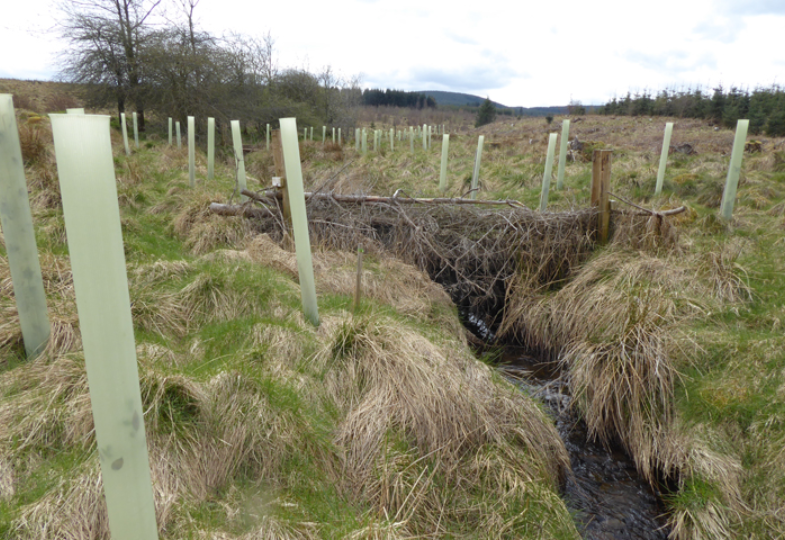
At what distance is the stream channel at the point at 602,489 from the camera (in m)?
2.89

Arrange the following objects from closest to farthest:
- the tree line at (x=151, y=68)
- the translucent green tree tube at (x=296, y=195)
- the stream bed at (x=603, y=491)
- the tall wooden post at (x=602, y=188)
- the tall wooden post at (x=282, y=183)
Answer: the stream bed at (x=603, y=491) → the translucent green tree tube at (x=296, y=195) → the tall wooden post at (x=602, y=188) → the tall wooden post at (x=282, y=183) → the tree line at (x=151, y=68)

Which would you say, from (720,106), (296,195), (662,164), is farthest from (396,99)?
(296,195)

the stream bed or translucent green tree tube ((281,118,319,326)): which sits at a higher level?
translucent green tree tube ((281,118,319,326))

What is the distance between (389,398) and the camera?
293cm

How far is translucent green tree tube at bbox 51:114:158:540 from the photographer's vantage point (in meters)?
1.22

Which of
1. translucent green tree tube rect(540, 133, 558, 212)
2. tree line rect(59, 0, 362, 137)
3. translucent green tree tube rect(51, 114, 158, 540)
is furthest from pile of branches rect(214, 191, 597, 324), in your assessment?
tree line rect(59, 0, 362, 137)

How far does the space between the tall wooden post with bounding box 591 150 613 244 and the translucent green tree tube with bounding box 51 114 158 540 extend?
530cm

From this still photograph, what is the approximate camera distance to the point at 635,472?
11.0 feet

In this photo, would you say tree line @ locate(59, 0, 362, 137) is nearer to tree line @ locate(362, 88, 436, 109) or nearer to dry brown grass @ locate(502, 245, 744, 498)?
dry brown grass @ locate(502, 245, 744, 498)

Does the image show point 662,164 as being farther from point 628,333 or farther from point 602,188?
point 628,333

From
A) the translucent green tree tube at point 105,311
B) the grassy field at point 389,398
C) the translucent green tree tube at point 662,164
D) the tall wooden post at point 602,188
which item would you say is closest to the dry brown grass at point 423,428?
the grassy field at point 389,398

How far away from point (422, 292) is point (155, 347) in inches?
112

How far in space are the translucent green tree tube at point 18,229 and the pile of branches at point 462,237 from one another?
10.1 feet

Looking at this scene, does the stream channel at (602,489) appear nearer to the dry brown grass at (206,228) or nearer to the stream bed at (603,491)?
the stream bed at (603,491)
